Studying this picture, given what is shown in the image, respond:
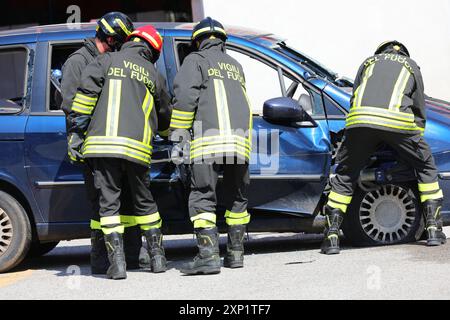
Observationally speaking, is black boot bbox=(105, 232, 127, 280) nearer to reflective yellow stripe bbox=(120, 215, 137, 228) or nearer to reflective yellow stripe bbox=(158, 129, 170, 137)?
reflective yellow stripe bbox=(120, 215, 137, 228)

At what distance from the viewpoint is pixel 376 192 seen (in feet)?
24.4

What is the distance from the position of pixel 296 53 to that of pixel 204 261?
1.98 metres

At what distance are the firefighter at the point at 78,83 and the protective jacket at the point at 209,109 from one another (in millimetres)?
611

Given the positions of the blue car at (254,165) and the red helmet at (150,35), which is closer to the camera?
the red helmet at (150,35)

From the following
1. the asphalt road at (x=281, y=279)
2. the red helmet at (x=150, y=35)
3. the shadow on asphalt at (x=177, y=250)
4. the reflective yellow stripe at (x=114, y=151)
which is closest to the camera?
the asphalt road at (x=281, y=279)

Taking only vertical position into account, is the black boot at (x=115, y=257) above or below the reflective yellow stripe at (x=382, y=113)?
below

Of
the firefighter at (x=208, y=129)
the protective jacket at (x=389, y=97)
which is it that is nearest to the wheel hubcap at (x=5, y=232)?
the firefighter at (x=208, y=129)

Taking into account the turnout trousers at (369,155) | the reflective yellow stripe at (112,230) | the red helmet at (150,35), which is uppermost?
the red helmet at (150,35)

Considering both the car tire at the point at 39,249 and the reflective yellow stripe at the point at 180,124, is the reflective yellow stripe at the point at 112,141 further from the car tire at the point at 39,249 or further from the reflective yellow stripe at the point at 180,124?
the car tire at the point at 39,249

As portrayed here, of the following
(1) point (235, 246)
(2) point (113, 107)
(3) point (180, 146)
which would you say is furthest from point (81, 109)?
(1) point (235, 246)

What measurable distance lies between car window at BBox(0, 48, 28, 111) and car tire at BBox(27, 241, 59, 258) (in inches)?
50.2

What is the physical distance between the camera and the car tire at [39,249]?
822cm

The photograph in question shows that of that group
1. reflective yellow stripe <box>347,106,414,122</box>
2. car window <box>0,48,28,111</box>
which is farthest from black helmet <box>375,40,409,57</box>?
car window <box>0,48,28,111</box>

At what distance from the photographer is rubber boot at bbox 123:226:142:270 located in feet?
23.7
